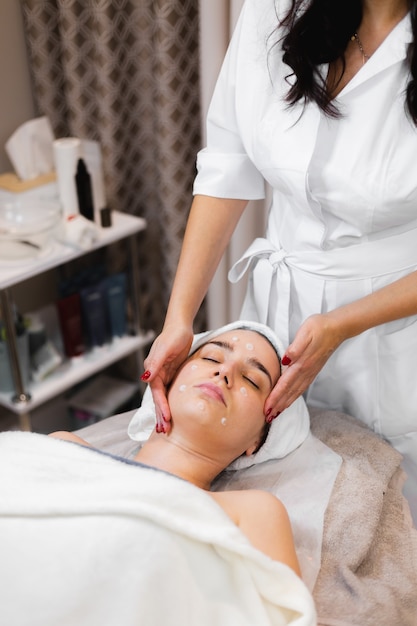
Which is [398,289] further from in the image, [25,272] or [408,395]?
[25,272]

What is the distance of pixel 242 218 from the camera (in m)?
2.30

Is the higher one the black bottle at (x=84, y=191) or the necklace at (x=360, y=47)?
the necklace at (x=360, y=47)

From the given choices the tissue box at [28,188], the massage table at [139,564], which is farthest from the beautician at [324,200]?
the tissue box at [28,188]

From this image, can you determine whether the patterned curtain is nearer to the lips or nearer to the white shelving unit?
the white shelving unit

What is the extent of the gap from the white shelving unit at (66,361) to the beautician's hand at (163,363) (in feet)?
2.47

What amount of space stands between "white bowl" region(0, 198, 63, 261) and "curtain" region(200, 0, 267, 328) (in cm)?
57

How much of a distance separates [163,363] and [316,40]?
2.23 feet

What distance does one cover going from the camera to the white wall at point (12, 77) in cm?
234

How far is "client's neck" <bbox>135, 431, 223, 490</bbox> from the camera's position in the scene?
4.56ft

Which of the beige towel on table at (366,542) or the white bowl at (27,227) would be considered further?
the white bowl at (27,227)

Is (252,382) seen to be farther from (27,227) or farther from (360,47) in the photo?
(27,227)

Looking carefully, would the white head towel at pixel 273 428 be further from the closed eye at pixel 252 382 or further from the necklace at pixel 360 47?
the necklace at pixel 360 47

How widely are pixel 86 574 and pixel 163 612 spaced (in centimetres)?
13

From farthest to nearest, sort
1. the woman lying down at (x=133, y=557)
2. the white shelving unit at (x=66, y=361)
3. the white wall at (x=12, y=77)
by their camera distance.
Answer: the white wall at (x=12, y=77), the white shelving unit at (x=66, y=361), the woman lying down at (x=133, y=557)
